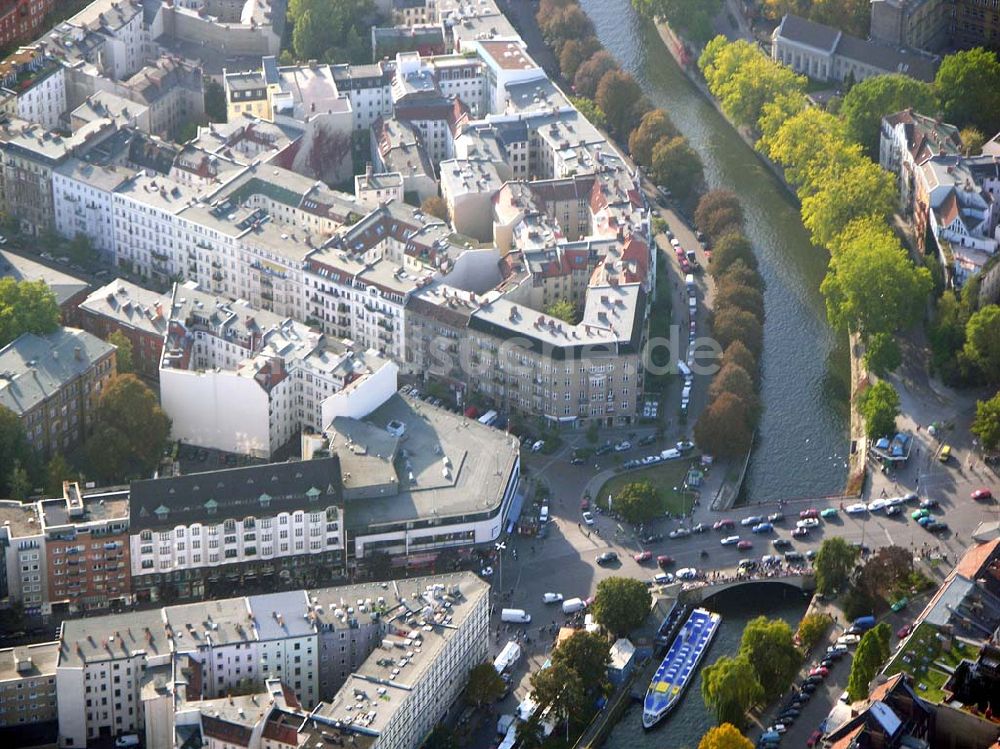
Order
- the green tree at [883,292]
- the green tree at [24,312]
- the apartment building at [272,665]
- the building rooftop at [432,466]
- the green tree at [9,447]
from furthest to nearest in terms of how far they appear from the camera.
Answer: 1. the green tree at [883,292]
2. the green tree at [24,312]
3. the green tree at [9,447]
4. the building rooftop at [432,466]
5. the apartment building at [272,665]

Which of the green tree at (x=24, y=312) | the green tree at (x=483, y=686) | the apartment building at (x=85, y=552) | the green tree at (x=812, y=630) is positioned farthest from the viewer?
the green tree at (x=24, y=312)

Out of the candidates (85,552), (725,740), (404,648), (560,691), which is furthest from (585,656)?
(85,552)

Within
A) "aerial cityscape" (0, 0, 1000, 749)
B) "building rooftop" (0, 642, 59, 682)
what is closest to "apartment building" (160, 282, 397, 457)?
"aerial cityscape" (0, 0, 1000, 749)

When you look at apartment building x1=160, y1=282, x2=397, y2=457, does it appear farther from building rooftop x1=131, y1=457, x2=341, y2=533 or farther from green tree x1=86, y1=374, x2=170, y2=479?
building rooftop x1=131, y1=457, x2=341, y2=533

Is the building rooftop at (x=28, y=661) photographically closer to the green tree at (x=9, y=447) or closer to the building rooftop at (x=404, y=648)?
the building rooftop at (x=404, y=648)

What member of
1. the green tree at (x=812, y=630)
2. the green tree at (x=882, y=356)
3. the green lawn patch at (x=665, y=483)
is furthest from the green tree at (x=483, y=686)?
the green tree at (x=882, y=356)
